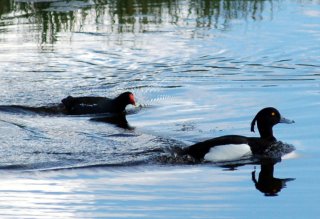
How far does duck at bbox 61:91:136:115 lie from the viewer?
1756 cm

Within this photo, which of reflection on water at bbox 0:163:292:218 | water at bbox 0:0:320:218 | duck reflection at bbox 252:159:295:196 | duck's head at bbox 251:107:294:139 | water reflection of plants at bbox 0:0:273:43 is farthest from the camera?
water reflection of plants at bbox 0:0:273:43

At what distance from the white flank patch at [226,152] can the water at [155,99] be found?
154 millimetres

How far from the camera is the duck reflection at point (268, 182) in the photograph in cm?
1244

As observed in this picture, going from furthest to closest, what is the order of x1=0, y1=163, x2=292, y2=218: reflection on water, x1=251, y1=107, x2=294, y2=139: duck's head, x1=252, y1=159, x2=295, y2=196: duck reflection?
x1=251, y1=107, x2=294, y2=139: duck's head
x1=252, y1=159, x2=295, y2=196: duck reflection
x1=0, y1=163, x2=292, y2=218: reflection on water

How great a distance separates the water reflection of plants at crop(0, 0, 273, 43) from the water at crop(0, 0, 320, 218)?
55 millimetres

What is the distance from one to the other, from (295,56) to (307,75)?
4.65ft

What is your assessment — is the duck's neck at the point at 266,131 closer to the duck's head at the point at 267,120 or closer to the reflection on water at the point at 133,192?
the duck's head at the point at 267,120

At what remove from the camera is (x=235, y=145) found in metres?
14.2

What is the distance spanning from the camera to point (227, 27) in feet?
78.3

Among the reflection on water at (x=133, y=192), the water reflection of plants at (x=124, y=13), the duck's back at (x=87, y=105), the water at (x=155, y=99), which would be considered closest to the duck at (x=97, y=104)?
the duck's back at (x=87, y=105)

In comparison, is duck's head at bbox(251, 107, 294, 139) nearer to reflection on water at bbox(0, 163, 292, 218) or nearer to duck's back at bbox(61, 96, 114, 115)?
reflection on water at bbox(0, 163, 292, 218)

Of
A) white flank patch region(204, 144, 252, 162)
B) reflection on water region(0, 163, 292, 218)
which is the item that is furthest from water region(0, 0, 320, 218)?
white flank patch region(204, 144, 252, 162)

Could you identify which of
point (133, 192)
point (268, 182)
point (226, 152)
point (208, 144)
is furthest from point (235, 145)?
point (133, 192)

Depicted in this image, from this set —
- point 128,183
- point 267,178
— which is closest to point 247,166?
point 267,178
